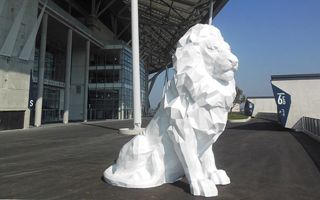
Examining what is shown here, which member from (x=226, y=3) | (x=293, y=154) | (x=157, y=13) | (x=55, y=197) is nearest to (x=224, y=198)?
(x=55, y=197)

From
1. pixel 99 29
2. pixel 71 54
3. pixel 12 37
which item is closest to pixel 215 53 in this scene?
pixel 12 37

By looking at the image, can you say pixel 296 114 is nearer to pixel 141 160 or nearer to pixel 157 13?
pixel 141 160

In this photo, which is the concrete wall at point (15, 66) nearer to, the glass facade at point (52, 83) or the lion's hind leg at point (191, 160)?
the glass facade at point (52, 83)

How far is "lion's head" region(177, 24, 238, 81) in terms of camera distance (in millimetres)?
5238

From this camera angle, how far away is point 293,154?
36.3 ft

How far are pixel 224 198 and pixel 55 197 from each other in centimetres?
275

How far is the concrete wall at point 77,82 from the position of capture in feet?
125

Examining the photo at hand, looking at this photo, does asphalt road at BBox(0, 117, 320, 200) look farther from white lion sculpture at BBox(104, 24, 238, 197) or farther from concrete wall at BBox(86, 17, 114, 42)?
concrete wall at BBox(86, 17, 114, 42)

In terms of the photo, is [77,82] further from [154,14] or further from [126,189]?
[126,189]

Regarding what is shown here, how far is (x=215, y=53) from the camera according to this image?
17.3 ft

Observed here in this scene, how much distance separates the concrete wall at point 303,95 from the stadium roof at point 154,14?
13.7m

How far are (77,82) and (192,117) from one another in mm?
35006

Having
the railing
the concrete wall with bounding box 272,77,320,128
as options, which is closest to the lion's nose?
the railing

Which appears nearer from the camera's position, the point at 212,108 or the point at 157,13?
the point at 212,108
